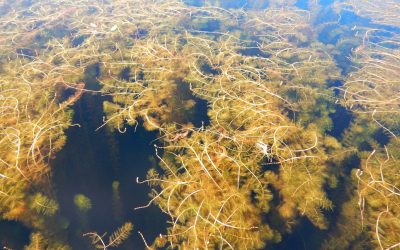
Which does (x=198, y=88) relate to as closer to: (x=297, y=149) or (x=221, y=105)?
(x=221, y=105)

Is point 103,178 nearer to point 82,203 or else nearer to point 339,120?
point 82,203

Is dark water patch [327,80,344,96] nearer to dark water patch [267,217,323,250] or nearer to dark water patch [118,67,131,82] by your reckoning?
dark water patch [267,217,323,250]

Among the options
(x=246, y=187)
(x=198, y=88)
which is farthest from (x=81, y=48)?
(x=246, y=187)

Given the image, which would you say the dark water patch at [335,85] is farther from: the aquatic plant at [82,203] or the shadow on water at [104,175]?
the aquatic plant at [82,203]

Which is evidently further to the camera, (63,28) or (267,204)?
(63,28)

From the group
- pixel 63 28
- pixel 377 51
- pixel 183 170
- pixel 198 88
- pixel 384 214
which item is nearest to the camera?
pixel 384 214

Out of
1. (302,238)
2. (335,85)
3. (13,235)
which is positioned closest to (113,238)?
(13,235)

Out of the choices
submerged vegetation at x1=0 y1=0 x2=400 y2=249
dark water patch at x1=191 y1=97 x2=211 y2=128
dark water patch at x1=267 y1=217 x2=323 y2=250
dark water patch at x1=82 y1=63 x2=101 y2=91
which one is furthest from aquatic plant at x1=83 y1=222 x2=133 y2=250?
dark water patch at x1=82 y1=63 x2=101 y2=91
